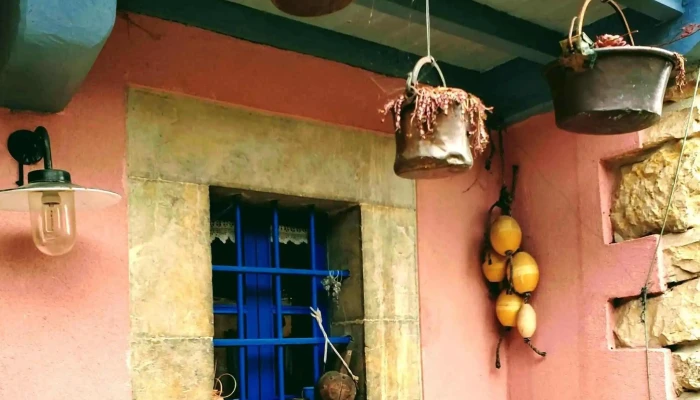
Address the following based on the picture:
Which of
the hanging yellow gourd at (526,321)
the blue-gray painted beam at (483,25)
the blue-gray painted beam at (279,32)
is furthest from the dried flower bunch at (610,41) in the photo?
the hanging yellow gourd at (526,321)

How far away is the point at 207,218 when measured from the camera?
2.20 metres

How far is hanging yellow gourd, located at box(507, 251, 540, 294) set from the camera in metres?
2.71

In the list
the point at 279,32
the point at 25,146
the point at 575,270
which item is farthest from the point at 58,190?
the point at 575,270

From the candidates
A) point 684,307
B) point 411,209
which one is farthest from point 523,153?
point 684,307

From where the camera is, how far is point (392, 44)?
8.65 feet

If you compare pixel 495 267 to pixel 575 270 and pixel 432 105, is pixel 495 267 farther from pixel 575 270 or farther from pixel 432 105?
pixel 432 105

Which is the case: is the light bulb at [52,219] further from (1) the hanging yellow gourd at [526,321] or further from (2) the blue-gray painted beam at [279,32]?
(1) the hanging yellow gourd at [526,321]

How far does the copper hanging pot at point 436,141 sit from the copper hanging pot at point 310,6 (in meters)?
0.25

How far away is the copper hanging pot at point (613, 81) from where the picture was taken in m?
1.82

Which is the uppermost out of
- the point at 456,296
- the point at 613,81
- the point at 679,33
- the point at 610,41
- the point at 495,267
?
the point at 679,33

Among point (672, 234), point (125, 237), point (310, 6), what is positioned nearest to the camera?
point (310, 6)

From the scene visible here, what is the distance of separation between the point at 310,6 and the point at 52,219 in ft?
2.65

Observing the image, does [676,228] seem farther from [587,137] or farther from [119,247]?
[119,247]

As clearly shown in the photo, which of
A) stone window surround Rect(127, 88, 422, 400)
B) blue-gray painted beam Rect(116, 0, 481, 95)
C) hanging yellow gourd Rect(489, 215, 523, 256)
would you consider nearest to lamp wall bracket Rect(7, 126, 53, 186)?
stone window surround Rect(127, 88, 422, 400)
